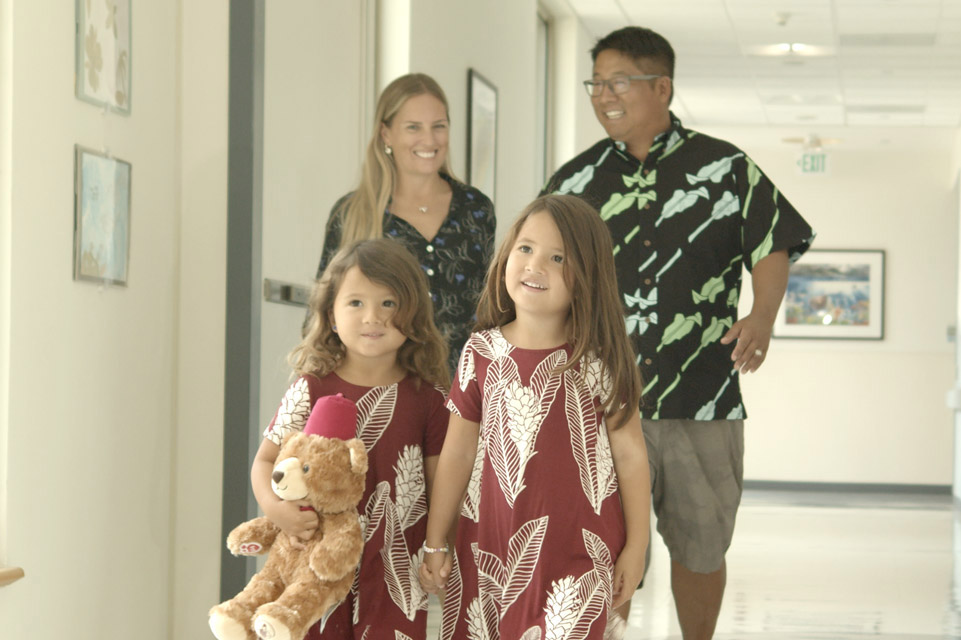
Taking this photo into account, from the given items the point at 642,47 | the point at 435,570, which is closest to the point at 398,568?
the point at 435,570

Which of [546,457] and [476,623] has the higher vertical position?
[546,457]

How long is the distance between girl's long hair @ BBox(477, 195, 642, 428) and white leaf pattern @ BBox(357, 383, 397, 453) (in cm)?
34

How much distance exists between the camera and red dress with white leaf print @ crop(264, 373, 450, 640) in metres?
2.09

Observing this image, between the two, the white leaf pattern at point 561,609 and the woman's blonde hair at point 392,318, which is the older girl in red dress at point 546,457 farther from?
the woman's blonde hair at point 392,318

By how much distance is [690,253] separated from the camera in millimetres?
2652

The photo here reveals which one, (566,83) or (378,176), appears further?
(566,83)

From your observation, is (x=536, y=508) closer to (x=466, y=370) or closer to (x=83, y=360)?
(x=466, y=370)

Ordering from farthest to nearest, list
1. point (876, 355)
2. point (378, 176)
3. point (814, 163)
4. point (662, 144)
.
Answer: point (876, 355)
point (814, 163)
point (378, 176)
point (662, 144)

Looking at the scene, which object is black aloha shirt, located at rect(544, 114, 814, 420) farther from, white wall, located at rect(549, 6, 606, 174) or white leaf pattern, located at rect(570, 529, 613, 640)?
white wall, located at rect(549, 6, 606, 174)

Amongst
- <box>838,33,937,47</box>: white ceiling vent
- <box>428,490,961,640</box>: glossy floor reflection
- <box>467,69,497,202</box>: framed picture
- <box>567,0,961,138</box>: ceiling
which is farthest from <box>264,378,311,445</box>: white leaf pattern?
<box>838,33,937,47</box>: white ceiling vent

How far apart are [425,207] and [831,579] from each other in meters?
3.70

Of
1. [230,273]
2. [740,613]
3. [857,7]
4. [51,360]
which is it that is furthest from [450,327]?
[857,7]

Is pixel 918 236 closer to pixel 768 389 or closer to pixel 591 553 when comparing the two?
pixel 768 389

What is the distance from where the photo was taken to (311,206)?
11.8 ft
